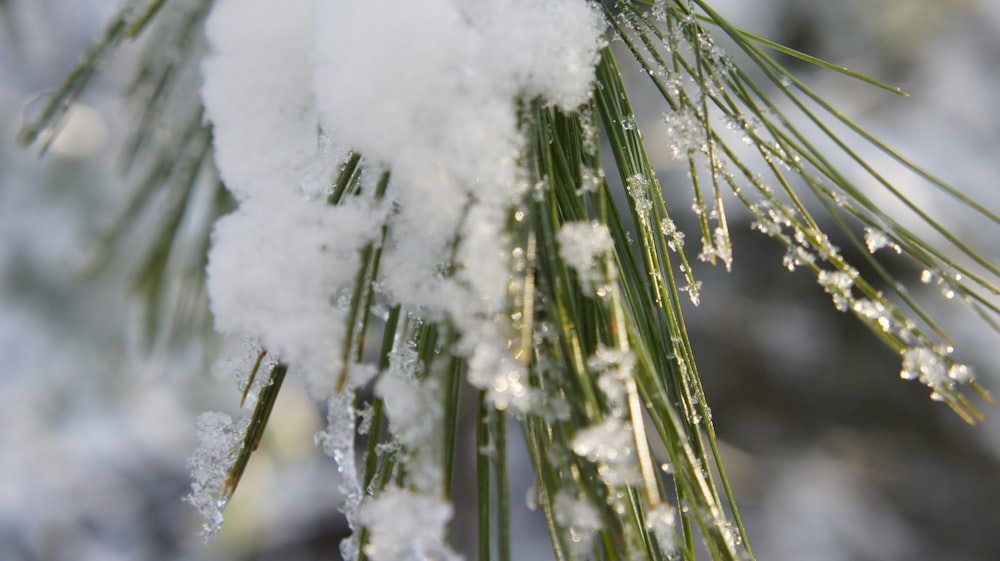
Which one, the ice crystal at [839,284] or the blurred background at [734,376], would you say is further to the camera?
the blurred background at [734,376]

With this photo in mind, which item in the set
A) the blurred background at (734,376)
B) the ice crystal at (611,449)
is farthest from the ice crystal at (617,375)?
the blurred background at (734,376)

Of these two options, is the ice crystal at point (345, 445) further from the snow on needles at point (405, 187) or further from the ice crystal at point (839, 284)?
the ice crystal at point (839, 284)

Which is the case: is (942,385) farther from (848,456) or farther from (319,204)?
(848,456)

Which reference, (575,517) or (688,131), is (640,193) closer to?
(688,131)

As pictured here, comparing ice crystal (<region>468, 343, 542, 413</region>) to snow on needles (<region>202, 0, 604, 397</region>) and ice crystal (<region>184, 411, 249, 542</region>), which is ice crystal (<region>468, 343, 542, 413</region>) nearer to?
snow on needles (<region>202, 0, 604, 397</region>)

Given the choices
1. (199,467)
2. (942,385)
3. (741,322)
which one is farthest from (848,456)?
(199,467)

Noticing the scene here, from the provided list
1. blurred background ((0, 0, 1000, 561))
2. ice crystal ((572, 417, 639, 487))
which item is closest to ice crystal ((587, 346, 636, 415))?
ice crystal ((572, 417, 639, 487))
